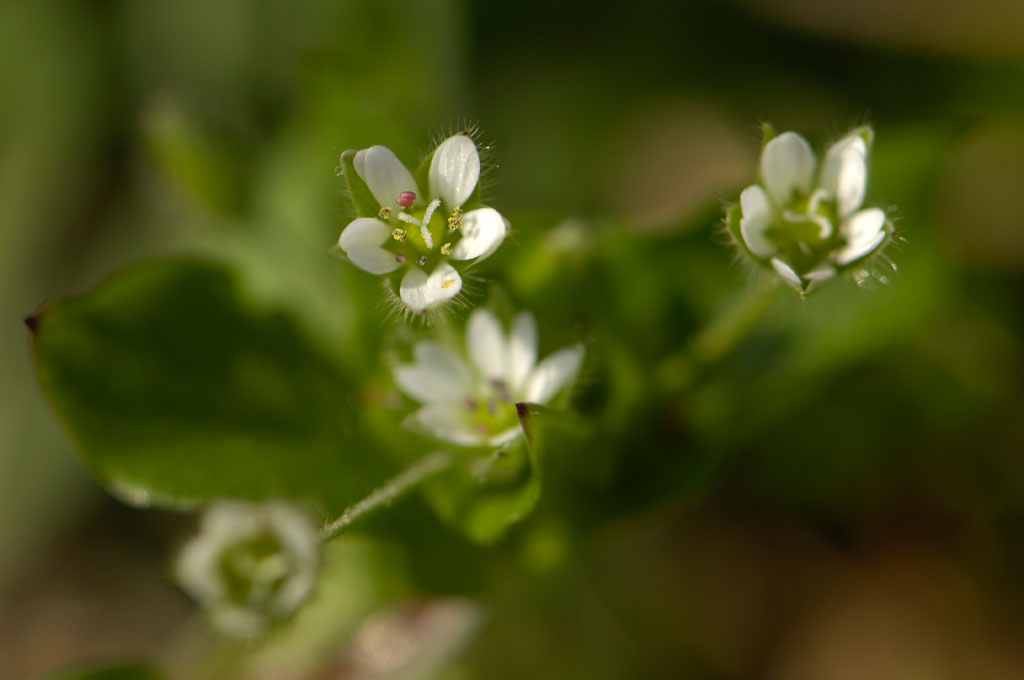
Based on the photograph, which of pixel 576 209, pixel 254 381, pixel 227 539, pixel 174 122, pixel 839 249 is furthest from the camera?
pixel 576 209

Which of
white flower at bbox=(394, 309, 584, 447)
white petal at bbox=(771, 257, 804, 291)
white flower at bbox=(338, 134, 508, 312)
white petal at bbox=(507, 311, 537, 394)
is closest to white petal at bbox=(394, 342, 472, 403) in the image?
white flower at bbox=(394, 309, 584, 447)

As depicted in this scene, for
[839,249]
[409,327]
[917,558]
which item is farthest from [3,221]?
[917,558]

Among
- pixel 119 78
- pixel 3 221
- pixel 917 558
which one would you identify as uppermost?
pixel 119 78

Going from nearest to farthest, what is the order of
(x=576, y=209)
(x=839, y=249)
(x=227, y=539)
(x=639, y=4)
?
1. (x=839, y=249)
2. (x=227, y=539)
3. (x=576, y=209)
4. (x=639, y=4)

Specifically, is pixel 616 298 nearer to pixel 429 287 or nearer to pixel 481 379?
pixel 481 379

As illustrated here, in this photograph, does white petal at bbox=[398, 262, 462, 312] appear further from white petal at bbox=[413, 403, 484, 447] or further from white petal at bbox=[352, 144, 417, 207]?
white petal at bbox=[413, 403, 484, 447]

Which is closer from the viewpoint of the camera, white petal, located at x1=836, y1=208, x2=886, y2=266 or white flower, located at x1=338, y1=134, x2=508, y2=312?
white flower, located at x1=338, y1=134, x2=508, y2=312

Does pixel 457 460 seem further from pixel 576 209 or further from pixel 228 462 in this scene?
pixel 576 209
